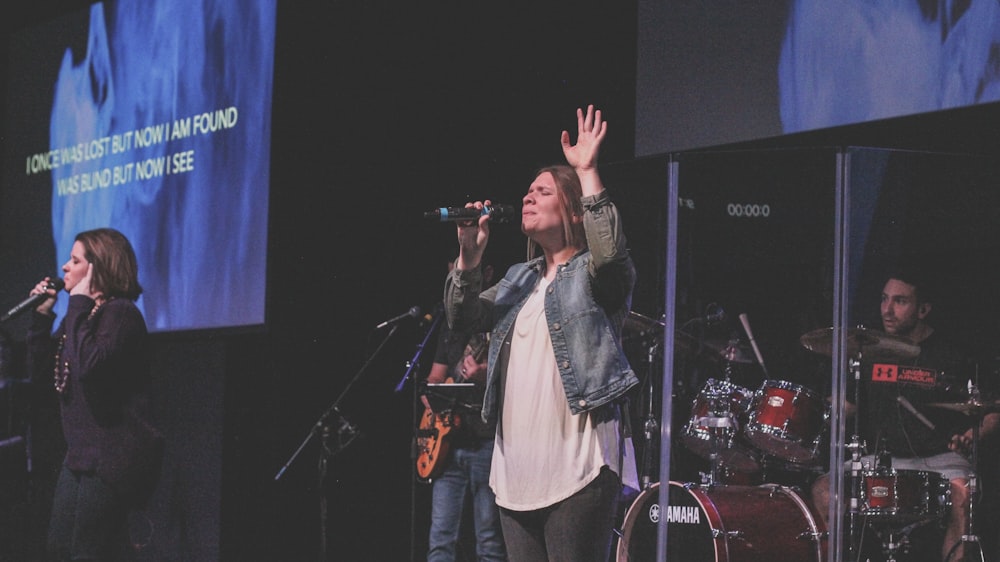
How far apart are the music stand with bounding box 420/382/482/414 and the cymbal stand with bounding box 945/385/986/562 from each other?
203cm

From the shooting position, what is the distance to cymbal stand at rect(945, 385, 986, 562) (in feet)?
14.3

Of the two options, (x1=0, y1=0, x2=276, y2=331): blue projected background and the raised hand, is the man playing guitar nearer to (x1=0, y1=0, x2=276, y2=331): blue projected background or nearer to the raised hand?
(x1=0, y1=0, x2=276, y2=331): blue projected background

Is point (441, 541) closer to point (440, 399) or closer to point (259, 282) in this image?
point (440, 399)

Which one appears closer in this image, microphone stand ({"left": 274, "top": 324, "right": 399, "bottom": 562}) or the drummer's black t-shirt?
the drummer's black t-shirt

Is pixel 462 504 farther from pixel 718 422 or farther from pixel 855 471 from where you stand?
pixel 855 471

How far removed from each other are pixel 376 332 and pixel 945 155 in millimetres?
3435

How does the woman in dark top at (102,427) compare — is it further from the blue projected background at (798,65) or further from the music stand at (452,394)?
the blue projected background at (798,65)

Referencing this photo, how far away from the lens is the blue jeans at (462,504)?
5234mm

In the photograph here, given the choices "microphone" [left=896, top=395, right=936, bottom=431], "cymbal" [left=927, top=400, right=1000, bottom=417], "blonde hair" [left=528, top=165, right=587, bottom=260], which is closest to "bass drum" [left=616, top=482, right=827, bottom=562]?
"microphone" [left=896, top=395, right=936, bottom=431]

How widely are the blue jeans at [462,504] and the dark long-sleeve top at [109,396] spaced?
1673 millimetres

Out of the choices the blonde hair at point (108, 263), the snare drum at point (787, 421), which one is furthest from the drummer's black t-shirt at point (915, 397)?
the blonde hair at point (108, 263)

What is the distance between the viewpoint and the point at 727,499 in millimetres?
4457

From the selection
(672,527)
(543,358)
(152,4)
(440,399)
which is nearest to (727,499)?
(672,527)

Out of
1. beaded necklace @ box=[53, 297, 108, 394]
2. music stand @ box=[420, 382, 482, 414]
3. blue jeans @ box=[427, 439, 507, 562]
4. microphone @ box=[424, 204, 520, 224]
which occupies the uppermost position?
microphone @ box=[424, 204, 520, 224]
